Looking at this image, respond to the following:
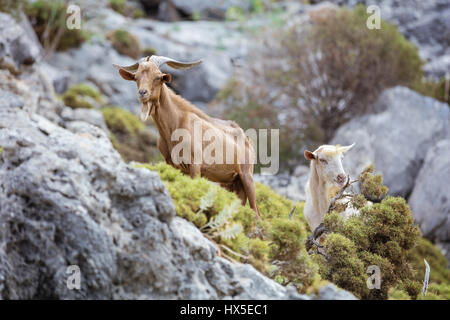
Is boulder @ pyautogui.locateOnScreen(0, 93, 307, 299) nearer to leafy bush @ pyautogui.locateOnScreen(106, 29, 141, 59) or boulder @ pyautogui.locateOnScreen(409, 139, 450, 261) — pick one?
boulder @ pyautogui.locateOnScreen(409, 139, 450, 261)

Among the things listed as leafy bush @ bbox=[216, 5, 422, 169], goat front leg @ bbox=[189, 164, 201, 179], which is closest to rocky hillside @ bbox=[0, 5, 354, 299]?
goat front leg @ bbox=[189, 164, 201, 179]

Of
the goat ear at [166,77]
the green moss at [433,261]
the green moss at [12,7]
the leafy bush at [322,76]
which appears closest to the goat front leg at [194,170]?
the goat ear at [166,77]

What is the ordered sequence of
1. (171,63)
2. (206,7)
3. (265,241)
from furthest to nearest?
(206,7) < (171,63) < (265,241)

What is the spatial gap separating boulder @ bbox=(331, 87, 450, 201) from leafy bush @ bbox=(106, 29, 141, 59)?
1173 centimetres

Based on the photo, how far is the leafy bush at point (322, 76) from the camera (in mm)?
20234

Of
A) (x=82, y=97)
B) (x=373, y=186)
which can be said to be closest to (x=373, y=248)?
(x=373, y=186)

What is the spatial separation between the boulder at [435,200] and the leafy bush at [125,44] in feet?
50.5

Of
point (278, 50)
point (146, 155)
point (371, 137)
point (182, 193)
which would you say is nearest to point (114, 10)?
point (278, 50)

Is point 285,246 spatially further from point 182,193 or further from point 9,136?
point 9,136

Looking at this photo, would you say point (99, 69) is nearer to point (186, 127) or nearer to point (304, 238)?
point (186, 127)

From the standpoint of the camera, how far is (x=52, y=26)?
899 inches

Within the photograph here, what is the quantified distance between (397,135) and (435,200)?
129 inches

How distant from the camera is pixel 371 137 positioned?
18.6 m
